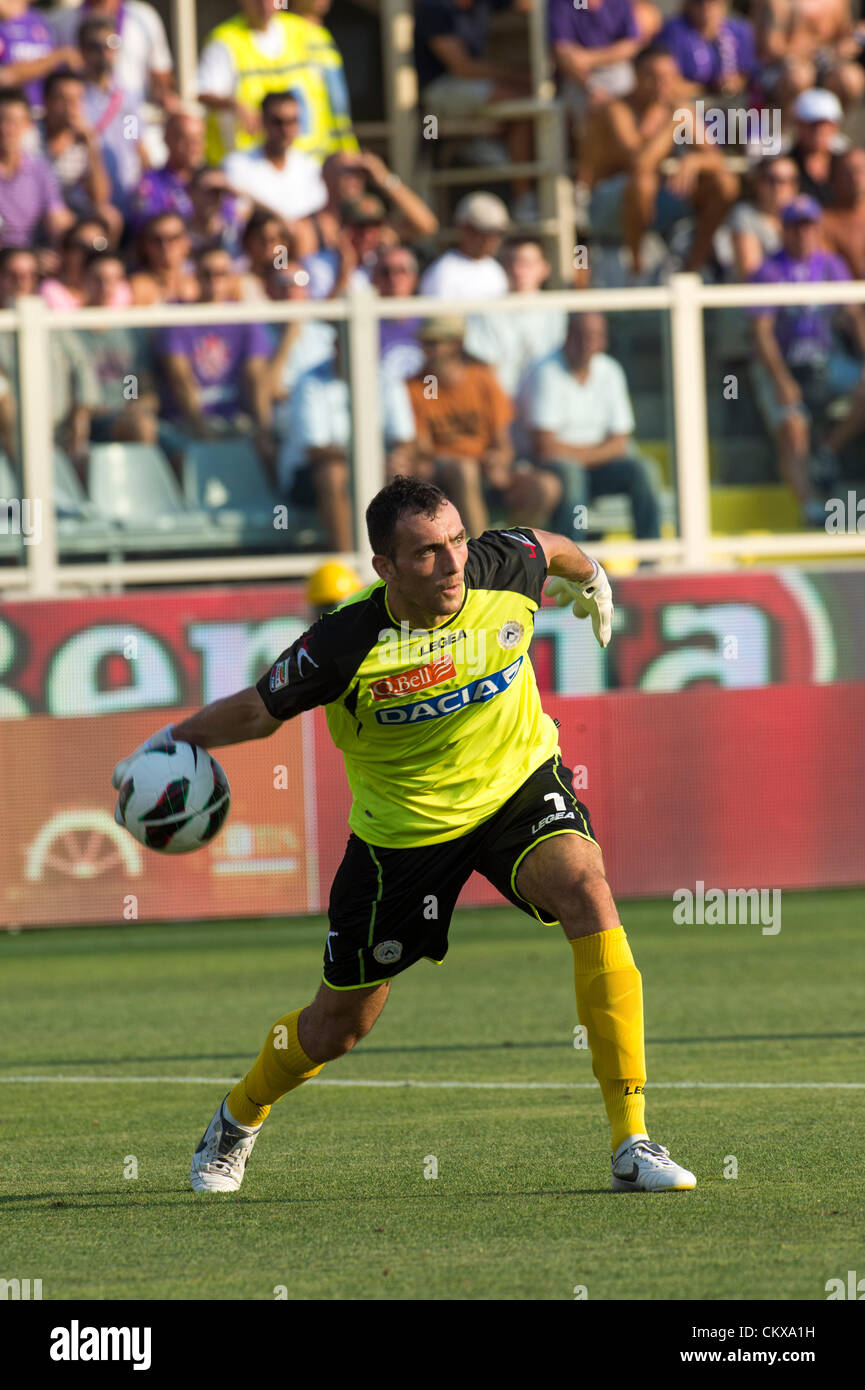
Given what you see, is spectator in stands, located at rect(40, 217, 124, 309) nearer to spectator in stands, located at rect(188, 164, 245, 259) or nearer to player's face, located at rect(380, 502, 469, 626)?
spectator in stands, located at rect(188, 164, 245, 259)

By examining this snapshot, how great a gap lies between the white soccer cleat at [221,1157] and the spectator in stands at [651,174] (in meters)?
10.6

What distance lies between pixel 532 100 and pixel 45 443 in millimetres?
6904

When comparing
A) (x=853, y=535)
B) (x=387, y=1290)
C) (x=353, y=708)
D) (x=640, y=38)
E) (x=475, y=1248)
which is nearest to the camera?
(x=387, y=1290)

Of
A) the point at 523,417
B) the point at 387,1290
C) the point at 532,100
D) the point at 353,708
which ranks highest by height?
the point at 532,100

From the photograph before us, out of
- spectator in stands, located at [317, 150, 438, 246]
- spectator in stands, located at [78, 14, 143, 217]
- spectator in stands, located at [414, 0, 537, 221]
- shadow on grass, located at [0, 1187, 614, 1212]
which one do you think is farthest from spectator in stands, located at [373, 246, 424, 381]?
shadow on grass, located at [0, 1187, 614, 1212]

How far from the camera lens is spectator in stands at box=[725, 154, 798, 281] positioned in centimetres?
1523

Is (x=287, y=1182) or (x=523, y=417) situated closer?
(x=287, y=1182)

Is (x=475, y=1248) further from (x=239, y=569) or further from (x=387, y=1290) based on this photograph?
(x=239, y=569)

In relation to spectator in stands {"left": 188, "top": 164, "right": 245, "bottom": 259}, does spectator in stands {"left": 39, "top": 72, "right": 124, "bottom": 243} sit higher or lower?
higher

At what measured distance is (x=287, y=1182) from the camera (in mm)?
6191

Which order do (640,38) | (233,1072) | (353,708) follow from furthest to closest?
(640,38), (233,1072), (353,708)

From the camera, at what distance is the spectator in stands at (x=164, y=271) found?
1395 centimetres

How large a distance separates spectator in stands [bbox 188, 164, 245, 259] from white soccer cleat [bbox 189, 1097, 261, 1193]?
9397mm

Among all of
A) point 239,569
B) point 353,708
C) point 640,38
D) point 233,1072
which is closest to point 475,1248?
point 353,708
